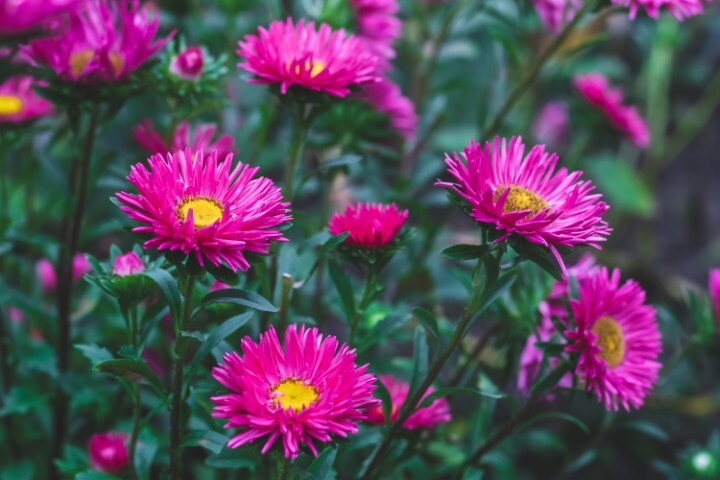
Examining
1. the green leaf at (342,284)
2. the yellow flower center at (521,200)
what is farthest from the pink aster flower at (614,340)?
the green leaf at (342,284)

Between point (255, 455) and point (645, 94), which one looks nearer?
point (255, 455)

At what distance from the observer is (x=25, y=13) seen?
66 cm

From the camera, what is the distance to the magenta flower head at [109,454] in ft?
2.75

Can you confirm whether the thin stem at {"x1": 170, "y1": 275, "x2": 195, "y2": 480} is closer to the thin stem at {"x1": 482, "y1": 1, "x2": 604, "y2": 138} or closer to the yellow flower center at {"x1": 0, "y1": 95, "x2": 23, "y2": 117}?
the yellow flower center at {"x1": 0, "y1": 95, "x2": 23, "y2": 117}

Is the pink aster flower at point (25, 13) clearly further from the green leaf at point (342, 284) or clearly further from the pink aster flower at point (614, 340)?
the pink aster flower at point (614, 340)

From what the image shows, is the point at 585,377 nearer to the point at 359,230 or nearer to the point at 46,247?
the point at 359,230

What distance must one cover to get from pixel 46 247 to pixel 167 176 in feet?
1.84

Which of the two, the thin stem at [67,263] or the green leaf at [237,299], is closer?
the green leaf at [237,299]

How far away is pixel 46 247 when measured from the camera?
1.13 meters

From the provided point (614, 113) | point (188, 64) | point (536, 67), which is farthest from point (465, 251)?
point (614, 113)

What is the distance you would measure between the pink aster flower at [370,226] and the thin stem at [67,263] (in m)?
0.33

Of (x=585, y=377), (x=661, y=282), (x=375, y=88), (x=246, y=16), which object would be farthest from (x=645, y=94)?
(x=585, y=377)

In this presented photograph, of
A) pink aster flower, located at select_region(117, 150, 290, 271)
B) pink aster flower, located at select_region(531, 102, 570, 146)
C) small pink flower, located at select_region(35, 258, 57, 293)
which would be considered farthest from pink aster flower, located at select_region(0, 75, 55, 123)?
pink aster flower, located at select_region(531, 102, 570, 146)

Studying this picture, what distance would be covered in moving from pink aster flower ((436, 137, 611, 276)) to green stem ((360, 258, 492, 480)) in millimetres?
89
